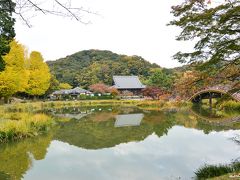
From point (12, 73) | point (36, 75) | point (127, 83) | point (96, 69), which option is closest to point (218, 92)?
point (12, 73)

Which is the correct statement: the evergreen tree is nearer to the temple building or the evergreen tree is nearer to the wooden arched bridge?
Result: the wooden arched bridge

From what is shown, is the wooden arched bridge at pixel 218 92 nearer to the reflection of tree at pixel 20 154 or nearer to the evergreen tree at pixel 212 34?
the evergreen tree at pixel 212 34

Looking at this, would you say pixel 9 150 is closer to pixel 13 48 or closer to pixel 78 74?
pixel 13 48

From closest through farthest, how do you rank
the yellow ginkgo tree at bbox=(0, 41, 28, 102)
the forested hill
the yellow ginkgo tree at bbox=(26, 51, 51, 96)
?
the yellow ginkgo tree at bbox=(0, 41, 28, 102) < the yellow ginkgo tree at bbox=(26, 51, 51, 96) < the forested hill

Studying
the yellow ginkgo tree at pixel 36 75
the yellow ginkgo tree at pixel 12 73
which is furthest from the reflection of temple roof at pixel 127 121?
the yellow ginkgo tree at pixel 36 75

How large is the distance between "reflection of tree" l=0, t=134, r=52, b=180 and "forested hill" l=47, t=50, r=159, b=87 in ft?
138

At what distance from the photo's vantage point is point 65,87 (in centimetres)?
5328

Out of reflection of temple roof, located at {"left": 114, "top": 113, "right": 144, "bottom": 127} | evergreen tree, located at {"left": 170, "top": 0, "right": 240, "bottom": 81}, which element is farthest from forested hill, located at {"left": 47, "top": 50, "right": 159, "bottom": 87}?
evergreen tree, located at {"left": 170, "top": 0, "right": 240, "bottom": 81}

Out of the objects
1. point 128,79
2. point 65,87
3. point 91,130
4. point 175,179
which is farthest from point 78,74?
point 175,179

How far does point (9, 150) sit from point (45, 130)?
14.8ft

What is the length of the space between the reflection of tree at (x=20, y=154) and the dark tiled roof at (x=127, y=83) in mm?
39367

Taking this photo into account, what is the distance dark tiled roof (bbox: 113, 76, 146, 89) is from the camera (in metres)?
53.1

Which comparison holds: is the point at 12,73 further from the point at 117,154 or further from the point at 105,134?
the point at 117,154

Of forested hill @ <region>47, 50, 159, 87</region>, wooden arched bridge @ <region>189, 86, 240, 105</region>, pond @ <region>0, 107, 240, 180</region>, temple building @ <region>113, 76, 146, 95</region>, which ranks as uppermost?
forested hill @ <region>47, 50, 159, 87</region>
